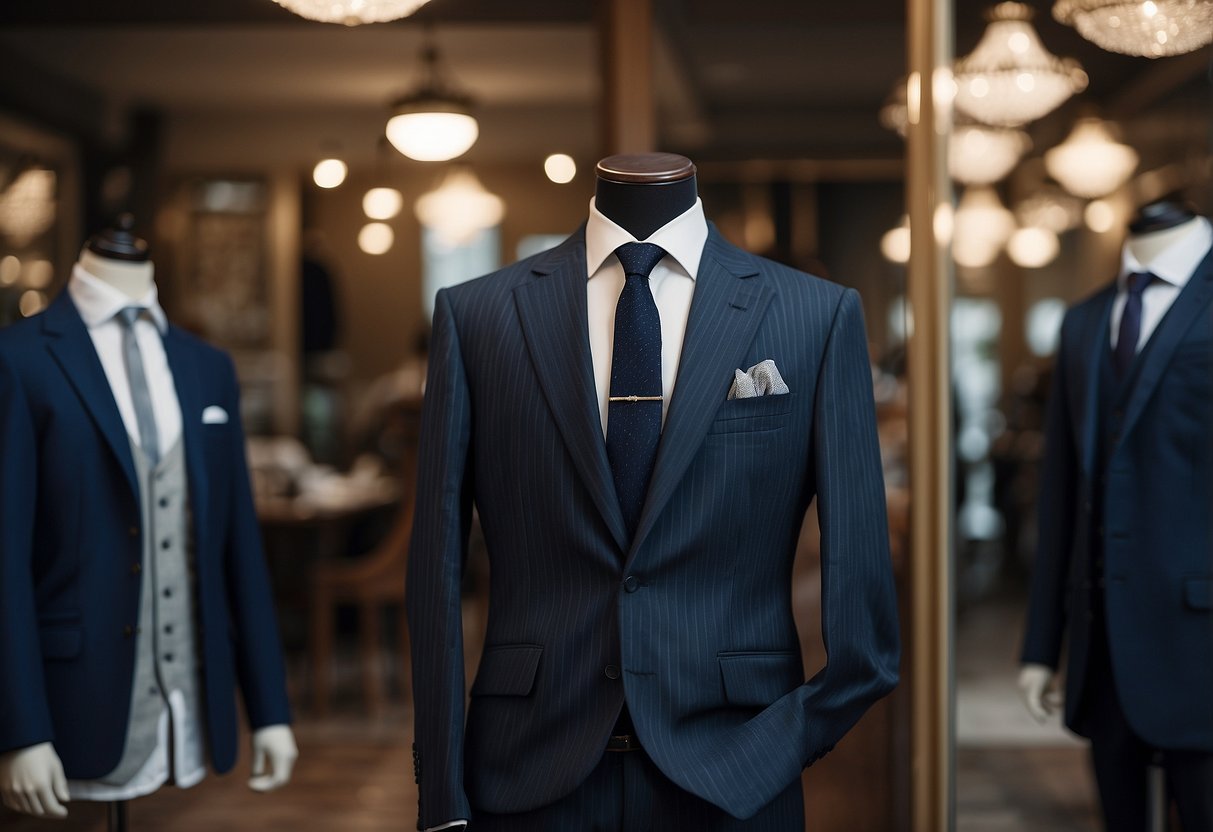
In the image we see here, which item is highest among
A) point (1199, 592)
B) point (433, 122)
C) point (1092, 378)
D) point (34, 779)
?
point (433, 122)

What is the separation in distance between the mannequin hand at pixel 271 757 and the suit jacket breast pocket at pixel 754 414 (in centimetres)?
108

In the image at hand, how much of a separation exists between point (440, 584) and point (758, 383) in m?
0.44

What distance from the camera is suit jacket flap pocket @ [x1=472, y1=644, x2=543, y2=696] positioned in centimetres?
Answer: 135

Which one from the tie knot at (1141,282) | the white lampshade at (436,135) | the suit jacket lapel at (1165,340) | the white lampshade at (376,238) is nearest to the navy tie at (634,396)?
the suit jacket lapel at (1165,340)

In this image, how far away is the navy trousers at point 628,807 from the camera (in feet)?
4.34

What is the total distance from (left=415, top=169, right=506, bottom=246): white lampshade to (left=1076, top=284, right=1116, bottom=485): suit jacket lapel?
2.16 meters

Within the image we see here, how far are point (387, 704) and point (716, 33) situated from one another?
9.74 feet

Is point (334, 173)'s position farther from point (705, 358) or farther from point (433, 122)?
point (705, 358)

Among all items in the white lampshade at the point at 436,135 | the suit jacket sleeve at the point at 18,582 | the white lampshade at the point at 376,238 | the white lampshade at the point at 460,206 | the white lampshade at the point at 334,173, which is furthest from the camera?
the white lampshade at the point at 376,238

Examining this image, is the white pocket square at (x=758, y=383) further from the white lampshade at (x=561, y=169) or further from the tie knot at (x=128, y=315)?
the white lampshade at (x=561, y=169)

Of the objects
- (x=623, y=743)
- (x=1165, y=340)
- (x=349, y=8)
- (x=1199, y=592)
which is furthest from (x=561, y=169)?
(x=623, y=743)

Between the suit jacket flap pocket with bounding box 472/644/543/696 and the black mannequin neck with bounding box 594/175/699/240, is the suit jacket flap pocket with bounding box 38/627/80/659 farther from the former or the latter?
the black mannequin neck with bounding box 594/175/699/240

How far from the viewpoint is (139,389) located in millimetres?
1935

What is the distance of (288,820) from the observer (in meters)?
3.42
